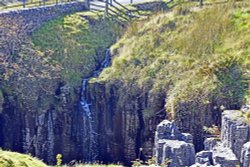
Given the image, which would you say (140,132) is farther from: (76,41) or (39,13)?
(39,13)

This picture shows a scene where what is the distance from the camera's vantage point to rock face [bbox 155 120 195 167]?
14758 mm

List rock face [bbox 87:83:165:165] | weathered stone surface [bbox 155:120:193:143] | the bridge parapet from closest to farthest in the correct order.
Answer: weathered stone surface [bbox 155:120:193:143], rock face [bbox 87:83:165:165], the bridge parapet

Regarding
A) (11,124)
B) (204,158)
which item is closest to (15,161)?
(204,158)

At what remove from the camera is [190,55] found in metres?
23.1

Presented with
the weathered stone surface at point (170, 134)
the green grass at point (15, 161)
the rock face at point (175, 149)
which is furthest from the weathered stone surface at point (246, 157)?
the green grass at point (15, 161)

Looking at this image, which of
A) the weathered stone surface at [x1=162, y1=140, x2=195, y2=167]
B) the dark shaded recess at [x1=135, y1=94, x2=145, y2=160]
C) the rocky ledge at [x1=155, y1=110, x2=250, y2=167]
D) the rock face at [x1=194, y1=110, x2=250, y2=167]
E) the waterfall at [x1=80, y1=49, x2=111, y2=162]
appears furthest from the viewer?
the waterfall at [x1=80, y1=49, x2=111, y2=162]

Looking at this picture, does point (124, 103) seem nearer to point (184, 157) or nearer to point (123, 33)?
point (123, 33)

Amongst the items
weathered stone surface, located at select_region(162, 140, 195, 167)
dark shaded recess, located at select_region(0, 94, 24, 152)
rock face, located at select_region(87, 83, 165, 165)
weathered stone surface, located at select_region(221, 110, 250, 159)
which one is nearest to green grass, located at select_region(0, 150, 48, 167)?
weathered stone surface, located at select_region(162, 140, 195, 167)

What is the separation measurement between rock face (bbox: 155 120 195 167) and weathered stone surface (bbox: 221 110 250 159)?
1.45 m

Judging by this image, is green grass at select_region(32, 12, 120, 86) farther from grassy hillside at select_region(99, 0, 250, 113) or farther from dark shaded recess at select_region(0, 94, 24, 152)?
dark shaded recess at select_region(0, 94, 24, 152)

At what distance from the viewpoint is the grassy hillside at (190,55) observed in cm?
2084

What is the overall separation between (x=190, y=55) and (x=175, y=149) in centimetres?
905

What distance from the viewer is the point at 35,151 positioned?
22297 millimetres

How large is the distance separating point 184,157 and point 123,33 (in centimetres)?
1350
